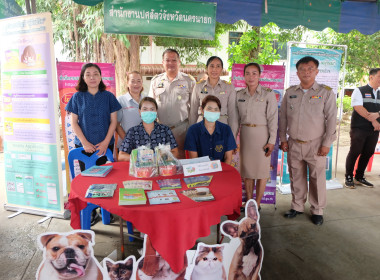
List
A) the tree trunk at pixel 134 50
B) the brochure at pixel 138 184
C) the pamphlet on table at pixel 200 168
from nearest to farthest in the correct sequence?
the brochure at pixel 138 184 → the pamphlet on table at pixel 200 168 → the tree trunk at pixel 134 50

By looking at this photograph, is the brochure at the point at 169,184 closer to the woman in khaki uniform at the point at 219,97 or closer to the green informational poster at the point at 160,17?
the woman in khaki uniform at the point at 219,97

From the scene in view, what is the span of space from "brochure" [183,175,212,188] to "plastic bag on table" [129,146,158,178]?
11.1 inches

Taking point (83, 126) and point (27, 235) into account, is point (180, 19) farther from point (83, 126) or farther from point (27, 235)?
point (27, 235)

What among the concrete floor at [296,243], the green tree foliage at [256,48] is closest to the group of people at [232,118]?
the concrete floor at [296,243]

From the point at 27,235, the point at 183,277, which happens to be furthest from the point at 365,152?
the point at 27,235

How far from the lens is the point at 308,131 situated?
3.19 m

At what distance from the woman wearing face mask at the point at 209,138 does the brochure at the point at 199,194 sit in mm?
843


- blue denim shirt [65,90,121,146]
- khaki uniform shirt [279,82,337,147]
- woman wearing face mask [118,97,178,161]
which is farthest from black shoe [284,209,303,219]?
blue denim shirt [65,90,121,146]

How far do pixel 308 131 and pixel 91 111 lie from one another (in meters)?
2.43

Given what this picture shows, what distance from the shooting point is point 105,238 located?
295cm

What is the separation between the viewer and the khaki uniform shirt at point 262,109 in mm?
3221

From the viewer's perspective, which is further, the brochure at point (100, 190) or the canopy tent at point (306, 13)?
the canopy tent at point (306, 13)

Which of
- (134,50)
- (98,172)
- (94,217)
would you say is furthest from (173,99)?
(134,50)

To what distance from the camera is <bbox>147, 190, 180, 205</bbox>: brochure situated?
1.77 m
